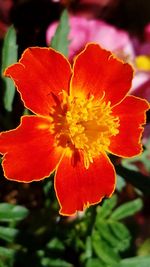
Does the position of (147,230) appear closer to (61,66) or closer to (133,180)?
(133,180)

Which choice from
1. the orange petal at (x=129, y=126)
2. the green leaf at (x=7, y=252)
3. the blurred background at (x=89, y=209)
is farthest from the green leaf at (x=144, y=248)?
the orange petal at (x=129, y=126)

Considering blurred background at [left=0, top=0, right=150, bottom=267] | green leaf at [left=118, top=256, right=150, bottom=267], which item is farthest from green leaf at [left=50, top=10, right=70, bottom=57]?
green leaf at [left=118, top=256, right=150, bottom=267]

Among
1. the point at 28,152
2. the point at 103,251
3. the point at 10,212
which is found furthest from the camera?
the point at 103,251

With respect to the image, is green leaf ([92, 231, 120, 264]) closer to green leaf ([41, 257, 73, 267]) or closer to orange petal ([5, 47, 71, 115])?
→ green leaf ([41, 257, 73, 267])

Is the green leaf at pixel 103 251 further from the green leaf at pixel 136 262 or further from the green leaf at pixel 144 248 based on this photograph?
the green leaf at pixel 144 248

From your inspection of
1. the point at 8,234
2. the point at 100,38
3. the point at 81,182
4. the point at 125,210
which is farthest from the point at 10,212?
the point at 100,38

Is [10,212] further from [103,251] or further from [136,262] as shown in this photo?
[136,262]
